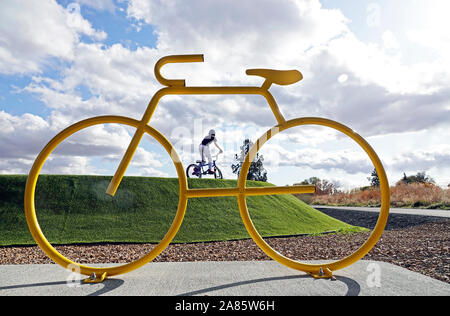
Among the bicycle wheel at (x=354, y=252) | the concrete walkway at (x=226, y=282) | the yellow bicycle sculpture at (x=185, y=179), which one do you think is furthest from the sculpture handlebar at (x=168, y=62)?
the concrete walkway at (x=226, y=282)

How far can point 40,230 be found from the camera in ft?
10.6

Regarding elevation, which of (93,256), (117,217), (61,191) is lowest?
(93,256)

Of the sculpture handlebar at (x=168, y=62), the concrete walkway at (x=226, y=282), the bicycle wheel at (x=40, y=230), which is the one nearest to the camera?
the concrete walkway at (x=226, y=282)

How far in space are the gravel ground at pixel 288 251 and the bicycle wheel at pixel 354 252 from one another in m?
2.02

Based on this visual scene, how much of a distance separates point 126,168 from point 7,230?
6720mm

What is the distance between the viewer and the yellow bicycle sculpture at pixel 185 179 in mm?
3301

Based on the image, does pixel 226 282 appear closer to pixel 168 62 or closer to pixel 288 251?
→ pixel 168 62

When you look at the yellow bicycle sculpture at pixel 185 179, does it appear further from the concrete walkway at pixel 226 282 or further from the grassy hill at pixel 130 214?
the grassy hill at pixel 130 214

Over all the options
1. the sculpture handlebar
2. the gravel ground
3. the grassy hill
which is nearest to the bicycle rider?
the grassy hill

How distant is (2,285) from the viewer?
3.26 meters

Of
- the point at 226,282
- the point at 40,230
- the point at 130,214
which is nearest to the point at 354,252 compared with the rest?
the point at 226,282

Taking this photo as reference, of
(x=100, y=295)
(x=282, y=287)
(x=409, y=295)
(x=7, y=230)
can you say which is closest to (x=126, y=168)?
(x=100, y=295)

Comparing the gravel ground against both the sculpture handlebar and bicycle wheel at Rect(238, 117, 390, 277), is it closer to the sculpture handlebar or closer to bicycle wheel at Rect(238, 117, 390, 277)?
bicycle wheel at Rect(238, 117, 390, 277)
